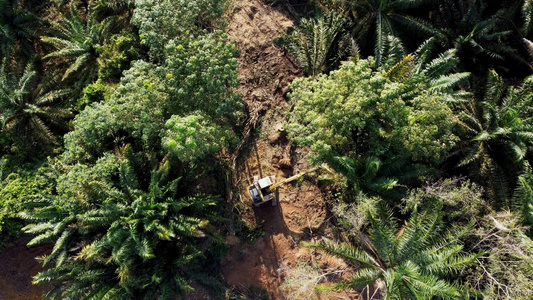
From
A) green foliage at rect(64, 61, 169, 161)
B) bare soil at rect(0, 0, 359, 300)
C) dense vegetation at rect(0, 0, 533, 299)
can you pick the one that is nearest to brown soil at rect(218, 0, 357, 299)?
bare soil at rect(0, 0, 359, 300)

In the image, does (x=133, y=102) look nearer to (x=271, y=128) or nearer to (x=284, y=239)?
(x=271, y=128)

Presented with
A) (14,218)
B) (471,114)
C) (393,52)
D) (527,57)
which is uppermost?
(393,52)

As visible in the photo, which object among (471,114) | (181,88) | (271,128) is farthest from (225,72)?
(471,114)

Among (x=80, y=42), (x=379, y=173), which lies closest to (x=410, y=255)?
(x=379, y=173)

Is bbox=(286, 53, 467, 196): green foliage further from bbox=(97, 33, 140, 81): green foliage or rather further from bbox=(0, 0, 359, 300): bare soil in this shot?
bbox=(97, 33, 140, 81): green foliage

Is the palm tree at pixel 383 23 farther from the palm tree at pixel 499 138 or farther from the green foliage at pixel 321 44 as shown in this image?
the palm tree at pixel 499 138
